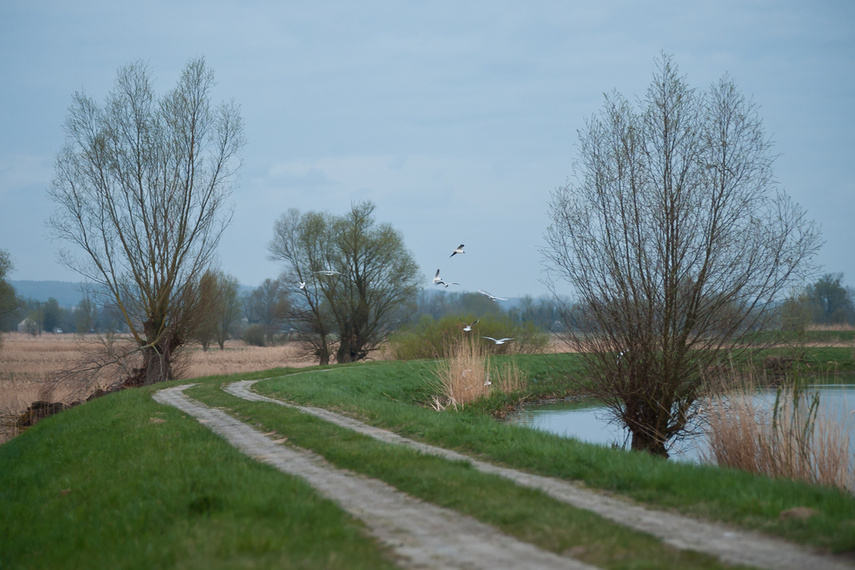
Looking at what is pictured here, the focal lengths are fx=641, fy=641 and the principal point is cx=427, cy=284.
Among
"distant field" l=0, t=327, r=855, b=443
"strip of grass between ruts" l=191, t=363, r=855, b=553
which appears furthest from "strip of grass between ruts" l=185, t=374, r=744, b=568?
"distant field" l=0, t=327, r=855, b=443

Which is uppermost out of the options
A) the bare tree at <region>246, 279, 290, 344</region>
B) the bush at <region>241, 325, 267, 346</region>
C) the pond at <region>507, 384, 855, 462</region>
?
the bare tree at <region>246, 279, 290, 344</region>

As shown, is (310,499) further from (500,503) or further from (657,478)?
(657,478)

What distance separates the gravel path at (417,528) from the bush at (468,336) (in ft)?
82.2

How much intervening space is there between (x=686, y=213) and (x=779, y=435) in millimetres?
3876

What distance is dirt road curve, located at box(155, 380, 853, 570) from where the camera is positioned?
389cm

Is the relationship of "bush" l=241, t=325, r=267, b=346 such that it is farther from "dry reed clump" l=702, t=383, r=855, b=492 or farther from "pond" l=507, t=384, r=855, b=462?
"dry reed clump" l=702, t=383, r=855, b=492

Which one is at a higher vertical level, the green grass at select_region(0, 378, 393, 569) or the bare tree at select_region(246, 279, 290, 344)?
the bare tree at select_region(246, 279, 290, 344)

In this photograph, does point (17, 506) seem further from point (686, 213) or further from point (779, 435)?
point (686, 213)

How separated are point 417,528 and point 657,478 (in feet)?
8.02

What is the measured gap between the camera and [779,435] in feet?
25.4

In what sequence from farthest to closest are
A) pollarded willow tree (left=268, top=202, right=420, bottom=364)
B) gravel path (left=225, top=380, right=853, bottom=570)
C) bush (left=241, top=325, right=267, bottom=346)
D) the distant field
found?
bush (left=241, top=325, right=267, bottom=346) → pollarded willow tree (left=268, top=202, right=420, bottom=364) → the distant field → gravel path (left=225, top=380, right=853, bottom=570)

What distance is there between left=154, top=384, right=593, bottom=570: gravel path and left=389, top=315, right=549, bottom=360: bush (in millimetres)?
25047

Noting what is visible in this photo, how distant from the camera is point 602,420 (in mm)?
14117

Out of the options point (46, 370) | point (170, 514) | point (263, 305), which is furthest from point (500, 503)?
point (263, 305)
